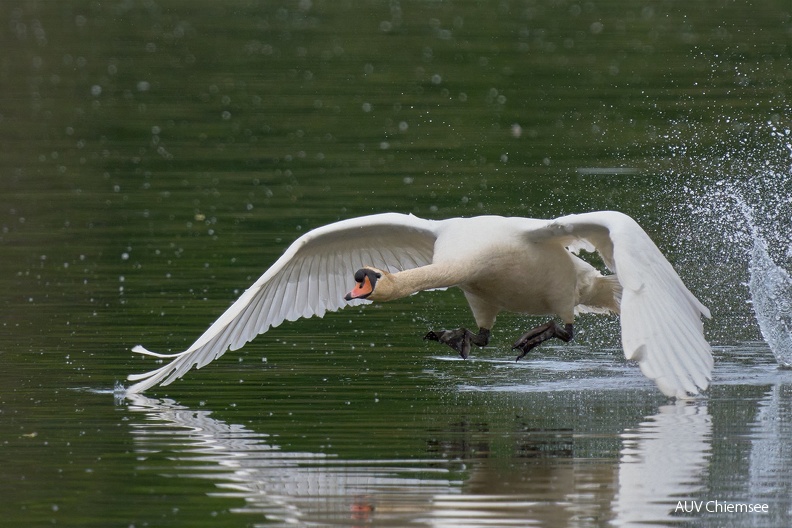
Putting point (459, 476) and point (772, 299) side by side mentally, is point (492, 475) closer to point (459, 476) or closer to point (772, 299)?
point (459, 476)

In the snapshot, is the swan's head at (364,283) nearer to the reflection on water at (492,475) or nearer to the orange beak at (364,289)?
the orange beak at (364,289)

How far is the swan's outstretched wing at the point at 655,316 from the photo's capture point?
9375 mm

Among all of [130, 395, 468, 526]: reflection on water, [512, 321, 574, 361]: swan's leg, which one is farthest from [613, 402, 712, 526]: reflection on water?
[512, 321, 574, 361]: swan's leg

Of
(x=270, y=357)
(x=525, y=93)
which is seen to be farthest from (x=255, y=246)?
(x=525, y=93)

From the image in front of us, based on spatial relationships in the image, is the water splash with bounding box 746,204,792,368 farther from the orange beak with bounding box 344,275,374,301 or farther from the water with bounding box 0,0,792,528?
the orange beak with bounding box 344,275,374,301

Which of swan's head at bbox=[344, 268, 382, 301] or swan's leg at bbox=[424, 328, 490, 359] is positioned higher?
swan's head at bbox=[344, 268, 382, 301]

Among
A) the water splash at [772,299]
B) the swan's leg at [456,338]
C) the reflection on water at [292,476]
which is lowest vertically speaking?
the reflection on water at [292,476]

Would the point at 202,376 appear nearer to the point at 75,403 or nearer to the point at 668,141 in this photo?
the point at 75,403

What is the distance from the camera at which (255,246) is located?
55.3ft

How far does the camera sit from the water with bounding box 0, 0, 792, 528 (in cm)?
905

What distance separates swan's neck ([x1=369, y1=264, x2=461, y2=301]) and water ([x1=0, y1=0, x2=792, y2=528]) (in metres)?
0.79

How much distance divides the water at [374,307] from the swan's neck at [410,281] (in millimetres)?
793

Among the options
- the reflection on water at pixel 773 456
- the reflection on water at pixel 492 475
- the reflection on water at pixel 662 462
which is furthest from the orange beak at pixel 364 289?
the reflection on water at pixel 773 456

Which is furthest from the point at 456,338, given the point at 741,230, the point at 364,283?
the point at 741,230
